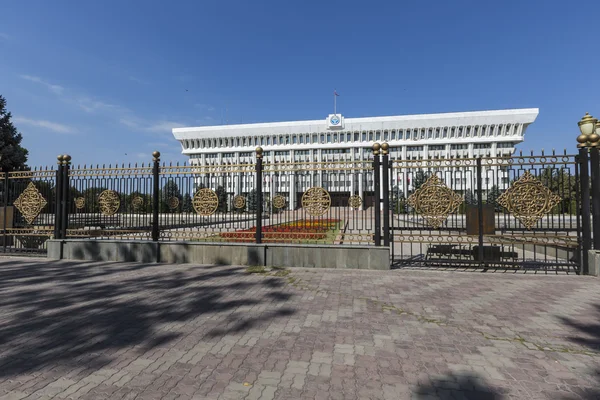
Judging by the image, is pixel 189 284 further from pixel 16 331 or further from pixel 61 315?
pixel 16 331

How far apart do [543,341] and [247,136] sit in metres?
Result: 78.8

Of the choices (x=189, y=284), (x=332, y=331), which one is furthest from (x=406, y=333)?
(x=189, y=284)

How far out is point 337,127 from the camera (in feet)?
245

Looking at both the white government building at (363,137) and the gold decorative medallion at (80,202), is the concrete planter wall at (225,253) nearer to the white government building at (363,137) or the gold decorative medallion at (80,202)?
the gold decorative medallion at (80,202)

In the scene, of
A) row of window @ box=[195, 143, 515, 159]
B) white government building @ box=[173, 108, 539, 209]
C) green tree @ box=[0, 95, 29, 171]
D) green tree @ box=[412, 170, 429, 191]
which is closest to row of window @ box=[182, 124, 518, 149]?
white government building @ box=[173, 108, 539, 209]

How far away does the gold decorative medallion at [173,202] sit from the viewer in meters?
9.36

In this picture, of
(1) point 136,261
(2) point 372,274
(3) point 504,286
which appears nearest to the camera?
(3) point 504,286

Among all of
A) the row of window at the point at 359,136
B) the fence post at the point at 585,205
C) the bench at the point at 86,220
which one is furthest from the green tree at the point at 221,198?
the row of window at the point at 359,136

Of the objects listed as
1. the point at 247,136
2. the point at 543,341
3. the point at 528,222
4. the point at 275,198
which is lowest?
the point at 543,341

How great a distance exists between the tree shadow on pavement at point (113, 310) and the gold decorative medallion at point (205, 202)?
72.9 inches

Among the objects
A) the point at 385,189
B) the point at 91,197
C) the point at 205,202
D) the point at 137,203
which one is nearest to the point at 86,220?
the point at 91,197

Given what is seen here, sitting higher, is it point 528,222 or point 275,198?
point 275,198

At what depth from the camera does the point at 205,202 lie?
9070 mm

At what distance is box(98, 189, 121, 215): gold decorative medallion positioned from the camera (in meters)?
9.60
